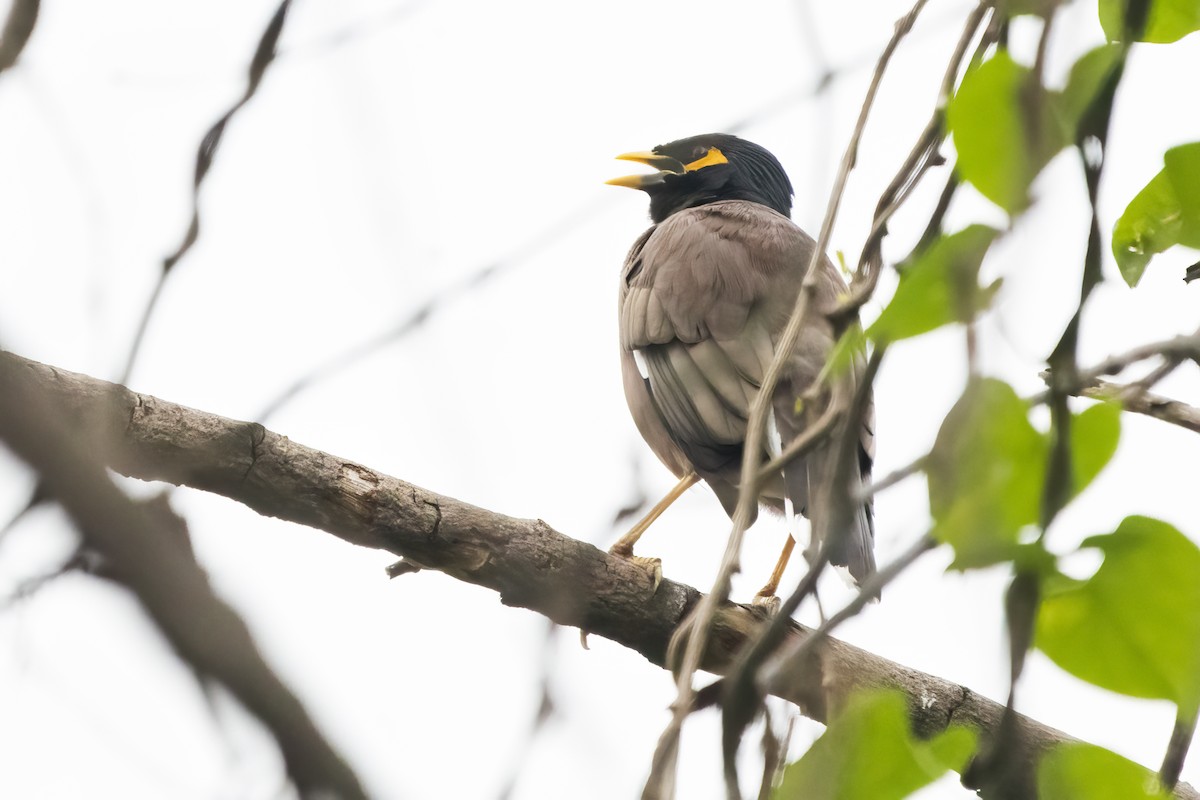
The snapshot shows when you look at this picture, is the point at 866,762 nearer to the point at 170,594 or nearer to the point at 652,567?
the point at 170,594

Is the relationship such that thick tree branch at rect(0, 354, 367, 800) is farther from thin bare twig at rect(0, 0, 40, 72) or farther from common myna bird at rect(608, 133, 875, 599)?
common myna bird at rect(608, 133, 875, 599)

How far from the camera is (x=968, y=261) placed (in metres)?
0.79

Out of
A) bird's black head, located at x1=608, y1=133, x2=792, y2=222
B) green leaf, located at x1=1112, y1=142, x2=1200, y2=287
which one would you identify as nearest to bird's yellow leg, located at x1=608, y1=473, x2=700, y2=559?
bird's black head, located at x1=608, y1=133, x2=792, y2=222

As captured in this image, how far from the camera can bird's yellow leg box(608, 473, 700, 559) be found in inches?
161

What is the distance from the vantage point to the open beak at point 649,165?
6.00 metres

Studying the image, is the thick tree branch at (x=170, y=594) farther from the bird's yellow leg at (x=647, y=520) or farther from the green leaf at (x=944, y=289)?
the bird's yellow leg at (x=647, y=520)

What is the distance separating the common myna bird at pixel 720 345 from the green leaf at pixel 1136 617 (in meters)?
2.47

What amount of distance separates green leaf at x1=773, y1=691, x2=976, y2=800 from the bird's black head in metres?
5.16

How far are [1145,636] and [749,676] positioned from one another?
10.1 inches

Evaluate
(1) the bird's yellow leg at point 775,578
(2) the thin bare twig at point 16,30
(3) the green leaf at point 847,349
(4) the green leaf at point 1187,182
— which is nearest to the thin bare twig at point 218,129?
(2) the thin bare twig at point 16,30

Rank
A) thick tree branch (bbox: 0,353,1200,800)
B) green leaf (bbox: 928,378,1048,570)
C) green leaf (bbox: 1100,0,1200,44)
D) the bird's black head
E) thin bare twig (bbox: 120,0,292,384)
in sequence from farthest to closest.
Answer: the bird's black head, thick tree branch (bbox: 0,353,1200,800), thin bare twig (bbox: 120,0,292,384), green leaf (bbox: 1100,0,1200,44), green leaf (bbox: 928,378,1048,570)

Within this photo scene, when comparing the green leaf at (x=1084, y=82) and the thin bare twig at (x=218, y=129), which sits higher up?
the green leaf at (x=1084, y=82)

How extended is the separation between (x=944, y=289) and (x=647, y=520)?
361 centimetres

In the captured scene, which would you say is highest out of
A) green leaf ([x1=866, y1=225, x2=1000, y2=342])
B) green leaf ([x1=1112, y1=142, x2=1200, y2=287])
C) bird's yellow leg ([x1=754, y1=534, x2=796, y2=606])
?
green leaf ([x1=1112, y1=142, x2=1200, y2=287])
